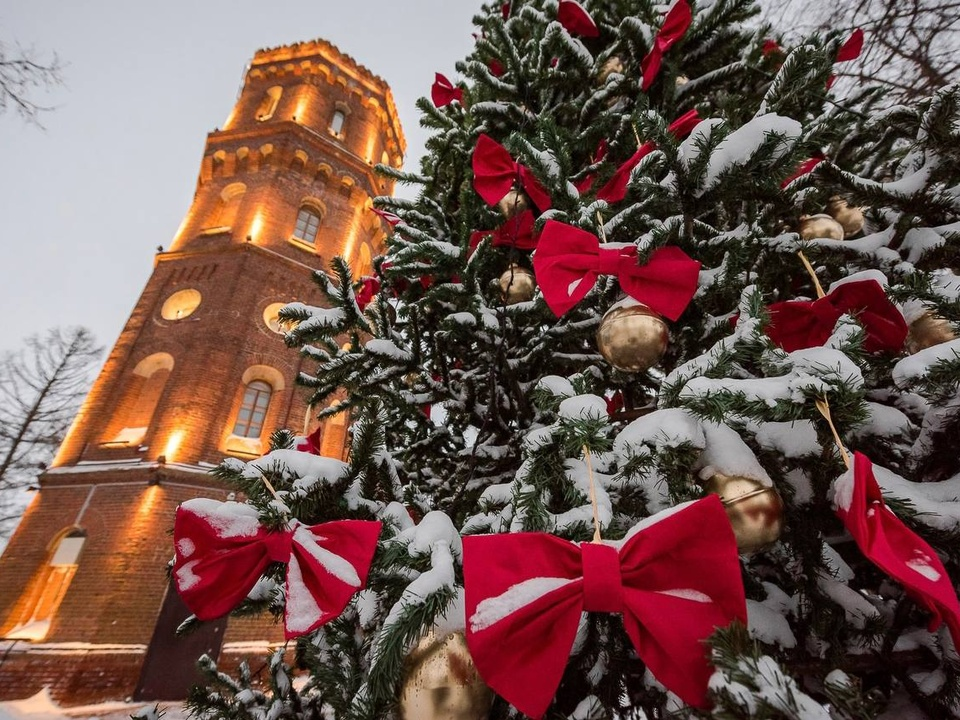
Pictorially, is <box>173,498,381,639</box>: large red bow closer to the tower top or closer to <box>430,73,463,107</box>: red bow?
<box>430,73,463,107</box>: red bow

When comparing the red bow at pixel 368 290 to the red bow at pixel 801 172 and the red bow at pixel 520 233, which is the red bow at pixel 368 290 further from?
the red bow at pixel 801 172

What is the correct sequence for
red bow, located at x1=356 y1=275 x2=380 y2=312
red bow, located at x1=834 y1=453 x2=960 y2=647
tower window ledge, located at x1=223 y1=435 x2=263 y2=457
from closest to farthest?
1. red bow, located at x1=834 y1=453 x2=960 y2=647
2. red bow, located at x1=356 y1=275 x2=380 y2=312
3. tower window ledge, located at x1=223 y1=435 x2=263 y2=457

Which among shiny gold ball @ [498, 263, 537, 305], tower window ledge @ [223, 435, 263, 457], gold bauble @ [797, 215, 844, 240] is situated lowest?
gold bauble @ [797, 215, 844, 240]

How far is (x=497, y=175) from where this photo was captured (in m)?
2.40

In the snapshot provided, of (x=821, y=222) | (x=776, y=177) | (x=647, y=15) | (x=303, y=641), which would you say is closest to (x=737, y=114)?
(x=647, y=15)

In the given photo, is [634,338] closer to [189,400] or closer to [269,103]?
[189,400]

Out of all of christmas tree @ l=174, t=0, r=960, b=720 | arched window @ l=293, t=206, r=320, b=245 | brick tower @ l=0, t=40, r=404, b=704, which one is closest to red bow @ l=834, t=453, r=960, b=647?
christmas tree @ l=174, t=0, r=960, b=720

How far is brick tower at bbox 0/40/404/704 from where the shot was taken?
806 cm

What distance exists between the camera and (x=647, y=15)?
2.39m

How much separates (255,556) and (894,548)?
1.38 meters

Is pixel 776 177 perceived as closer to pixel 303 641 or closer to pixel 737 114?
pixel 737 114

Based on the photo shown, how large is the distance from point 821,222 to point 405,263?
6.09 feet

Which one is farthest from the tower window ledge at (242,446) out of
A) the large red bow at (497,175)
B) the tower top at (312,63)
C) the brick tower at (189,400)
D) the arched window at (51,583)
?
the tower top at (312,63)

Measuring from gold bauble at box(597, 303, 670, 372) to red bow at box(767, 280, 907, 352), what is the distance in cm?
34
